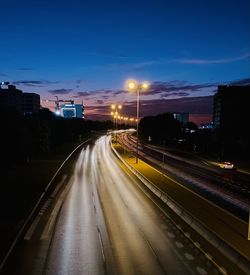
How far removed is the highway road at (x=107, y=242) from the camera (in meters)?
13.0

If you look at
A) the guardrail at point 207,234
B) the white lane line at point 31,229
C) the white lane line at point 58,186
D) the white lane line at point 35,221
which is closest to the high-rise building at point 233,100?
the white lane line at point 58,186

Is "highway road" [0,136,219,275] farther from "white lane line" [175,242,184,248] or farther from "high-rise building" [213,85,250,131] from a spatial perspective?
"high-rise building" [213,85,250,131]

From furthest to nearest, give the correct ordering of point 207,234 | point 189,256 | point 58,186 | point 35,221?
1. point 58,186
2. point 35,221
3. point 207,234
4. point 189,256

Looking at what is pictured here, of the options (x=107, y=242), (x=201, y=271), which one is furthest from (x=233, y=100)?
(x=201, y=271)

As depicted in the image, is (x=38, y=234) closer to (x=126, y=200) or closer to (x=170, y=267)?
(x=170, y=267)

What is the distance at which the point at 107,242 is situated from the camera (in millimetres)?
15867

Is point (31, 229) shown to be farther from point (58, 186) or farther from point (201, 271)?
point (58, 186)

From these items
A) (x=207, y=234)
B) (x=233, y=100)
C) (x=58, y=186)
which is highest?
(x=233, y=100)

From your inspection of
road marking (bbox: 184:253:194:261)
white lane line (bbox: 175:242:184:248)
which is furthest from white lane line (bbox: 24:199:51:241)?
road marking (bbox: 184:253:194:261)

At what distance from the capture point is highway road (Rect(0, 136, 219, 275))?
1296 cm

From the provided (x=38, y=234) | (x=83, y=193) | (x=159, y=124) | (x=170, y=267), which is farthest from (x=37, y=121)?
(x=159, y=124)

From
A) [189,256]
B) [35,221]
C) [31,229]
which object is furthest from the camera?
[35,221]

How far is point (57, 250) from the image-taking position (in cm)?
1464

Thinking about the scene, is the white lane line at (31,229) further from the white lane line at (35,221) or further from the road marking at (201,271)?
the road marking at (201,271)
